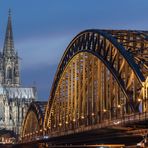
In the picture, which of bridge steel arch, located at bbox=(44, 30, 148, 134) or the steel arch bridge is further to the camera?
bridge steel arch, located at bbox=(44, 30, 148, 134)

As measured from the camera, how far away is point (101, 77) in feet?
366

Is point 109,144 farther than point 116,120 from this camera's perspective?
Yes

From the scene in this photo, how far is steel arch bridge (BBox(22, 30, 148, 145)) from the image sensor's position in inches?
3642

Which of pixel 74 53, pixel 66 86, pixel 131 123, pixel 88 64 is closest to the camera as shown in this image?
pixel 131 123

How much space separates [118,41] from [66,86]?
4143cm

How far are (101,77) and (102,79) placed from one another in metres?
0.49

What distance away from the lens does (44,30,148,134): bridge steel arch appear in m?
93.7

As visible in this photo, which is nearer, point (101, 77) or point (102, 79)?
point (102, 79)

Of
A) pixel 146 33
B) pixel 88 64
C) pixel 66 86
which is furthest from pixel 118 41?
pixel 66 86

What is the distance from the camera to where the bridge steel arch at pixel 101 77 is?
93688 millimetres

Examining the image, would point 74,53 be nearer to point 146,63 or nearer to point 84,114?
point 84,114

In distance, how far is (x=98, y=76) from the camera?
11281 centimetres

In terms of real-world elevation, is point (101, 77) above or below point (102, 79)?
above

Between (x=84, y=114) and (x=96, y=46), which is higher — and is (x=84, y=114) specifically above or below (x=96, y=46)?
below
